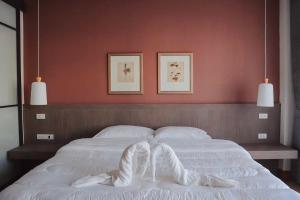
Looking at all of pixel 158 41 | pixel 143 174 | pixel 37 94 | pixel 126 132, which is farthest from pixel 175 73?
pixel 143 174

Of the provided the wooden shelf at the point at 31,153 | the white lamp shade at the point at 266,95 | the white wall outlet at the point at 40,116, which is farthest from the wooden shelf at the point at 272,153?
the white wall outlet at the point at 40,116

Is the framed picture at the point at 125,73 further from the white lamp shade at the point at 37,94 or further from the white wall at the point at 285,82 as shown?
the white wall at the point at 285,82

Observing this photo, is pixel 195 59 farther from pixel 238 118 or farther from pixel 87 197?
pixel 87 197

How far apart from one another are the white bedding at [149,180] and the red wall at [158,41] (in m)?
1.04

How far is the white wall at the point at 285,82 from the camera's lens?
3.44 meters

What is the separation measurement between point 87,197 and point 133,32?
2.45 m

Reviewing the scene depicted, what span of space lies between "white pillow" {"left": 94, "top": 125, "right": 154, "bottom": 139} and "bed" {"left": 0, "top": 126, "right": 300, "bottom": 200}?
1.22 ft

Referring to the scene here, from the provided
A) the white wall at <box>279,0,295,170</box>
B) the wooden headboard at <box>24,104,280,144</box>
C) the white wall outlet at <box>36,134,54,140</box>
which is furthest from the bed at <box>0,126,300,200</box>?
the white wall at <box>279,0,295,170</box>

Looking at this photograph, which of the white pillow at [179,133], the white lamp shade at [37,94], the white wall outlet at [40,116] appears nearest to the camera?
the white pillow at [179,133]

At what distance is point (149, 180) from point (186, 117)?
71.4 inches

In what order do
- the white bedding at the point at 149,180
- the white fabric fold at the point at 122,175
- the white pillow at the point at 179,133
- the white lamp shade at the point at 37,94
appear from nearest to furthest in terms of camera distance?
1. the white bedding at the point at 149,180
2. the white fabric fold at the point at 122,175
3. the white pillow at the point at 179,133
4. the white lamp shade at the point at 37,94

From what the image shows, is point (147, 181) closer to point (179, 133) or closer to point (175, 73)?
point (179, 133)

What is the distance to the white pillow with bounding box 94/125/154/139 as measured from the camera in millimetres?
3140

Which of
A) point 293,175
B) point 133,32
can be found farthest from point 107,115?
point 293,175
